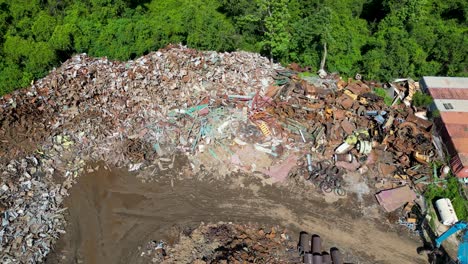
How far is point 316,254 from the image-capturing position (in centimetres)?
2028

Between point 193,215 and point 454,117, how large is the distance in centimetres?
1840

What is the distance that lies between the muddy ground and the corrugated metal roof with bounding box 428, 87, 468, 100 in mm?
10028

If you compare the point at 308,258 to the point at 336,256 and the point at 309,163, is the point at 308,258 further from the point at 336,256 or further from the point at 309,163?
the point at 309,163

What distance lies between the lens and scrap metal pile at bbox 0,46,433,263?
78.0 feet

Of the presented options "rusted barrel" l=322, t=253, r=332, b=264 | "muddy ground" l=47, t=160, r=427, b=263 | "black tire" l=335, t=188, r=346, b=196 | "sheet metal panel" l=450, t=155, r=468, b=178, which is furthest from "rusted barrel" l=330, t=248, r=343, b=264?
"sheet metal panel" l=450, t=155, r=468, b=178

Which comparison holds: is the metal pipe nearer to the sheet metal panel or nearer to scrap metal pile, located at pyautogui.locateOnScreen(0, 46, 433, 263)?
scrap metal pile, located at pyautogui.locateOnScreen(0, 46, 433, 263)

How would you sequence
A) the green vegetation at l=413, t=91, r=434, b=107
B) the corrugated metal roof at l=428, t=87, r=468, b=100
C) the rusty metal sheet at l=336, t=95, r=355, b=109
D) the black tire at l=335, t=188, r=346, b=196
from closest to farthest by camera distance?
the black tire at l=335, t=188, r=346, b=196 → the rusty metal sheet at l=336, t=95, r=355, b=109 → the green vegetation at l=413, t=91, r=434, b=107 → the corrugated metal roof at l=428, t=87, r=468, b=100

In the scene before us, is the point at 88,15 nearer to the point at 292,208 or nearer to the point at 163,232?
the point at 163,232

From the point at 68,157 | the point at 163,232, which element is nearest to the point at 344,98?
the point at 163,232

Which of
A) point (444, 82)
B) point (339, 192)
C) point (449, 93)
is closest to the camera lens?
point (339, 192)

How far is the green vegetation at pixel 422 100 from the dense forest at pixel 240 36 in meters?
2.51

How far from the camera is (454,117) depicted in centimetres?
2570

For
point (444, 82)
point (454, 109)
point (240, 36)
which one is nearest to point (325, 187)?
point (454, 109)

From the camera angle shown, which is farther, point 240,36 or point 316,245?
point 240,36
